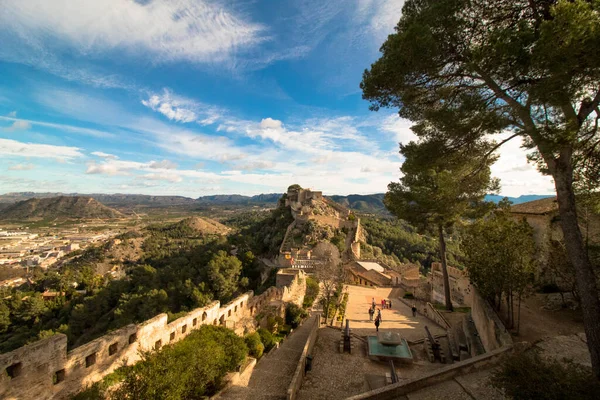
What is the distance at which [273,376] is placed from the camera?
34.5 ft

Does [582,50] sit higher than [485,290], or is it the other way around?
[582,50]

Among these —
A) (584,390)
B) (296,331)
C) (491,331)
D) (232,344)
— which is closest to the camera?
(584,390)

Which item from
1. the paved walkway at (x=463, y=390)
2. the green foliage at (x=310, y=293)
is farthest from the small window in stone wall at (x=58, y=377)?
the green foliage at (x=310, y=293)

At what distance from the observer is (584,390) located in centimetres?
383

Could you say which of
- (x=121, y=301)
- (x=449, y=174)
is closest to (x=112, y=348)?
(x=449, y=174)

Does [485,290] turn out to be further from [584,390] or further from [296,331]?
[296,331]

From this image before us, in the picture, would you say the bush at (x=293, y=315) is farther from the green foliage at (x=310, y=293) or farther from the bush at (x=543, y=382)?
the bush at (x=543, y=382)

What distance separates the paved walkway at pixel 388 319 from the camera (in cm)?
1344

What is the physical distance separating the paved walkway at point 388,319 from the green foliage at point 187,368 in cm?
638

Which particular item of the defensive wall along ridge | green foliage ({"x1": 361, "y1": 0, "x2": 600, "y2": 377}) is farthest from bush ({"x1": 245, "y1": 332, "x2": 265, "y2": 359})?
green foliage ({"x1": 361, "y1": 0, "x2": 600, "y2": 377})

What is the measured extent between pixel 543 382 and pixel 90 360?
9933 millimetres

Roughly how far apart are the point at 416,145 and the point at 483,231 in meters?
4.05

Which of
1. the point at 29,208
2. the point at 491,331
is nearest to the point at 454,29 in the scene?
the point at 491,331

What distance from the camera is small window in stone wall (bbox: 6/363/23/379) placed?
6.04m
